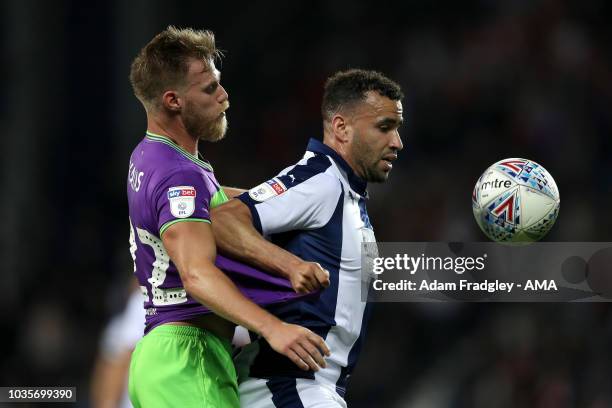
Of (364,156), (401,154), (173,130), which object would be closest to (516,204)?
(364,156)

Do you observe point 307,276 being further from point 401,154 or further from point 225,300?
point 401,154

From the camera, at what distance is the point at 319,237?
14.0ft

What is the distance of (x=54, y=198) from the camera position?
12.0 m

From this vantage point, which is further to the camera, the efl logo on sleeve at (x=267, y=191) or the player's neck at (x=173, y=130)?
the player's neck at (x=173, y=130)

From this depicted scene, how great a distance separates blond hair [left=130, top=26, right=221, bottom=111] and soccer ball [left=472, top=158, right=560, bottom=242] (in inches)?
56.2

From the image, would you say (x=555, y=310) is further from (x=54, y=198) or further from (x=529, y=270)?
(x=54, y=198)

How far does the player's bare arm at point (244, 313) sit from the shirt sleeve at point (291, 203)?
1.20 ft

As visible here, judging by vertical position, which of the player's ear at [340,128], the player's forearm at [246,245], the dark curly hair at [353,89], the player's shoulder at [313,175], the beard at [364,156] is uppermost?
the dark curly hair at [353,89]

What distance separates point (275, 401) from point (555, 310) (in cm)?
549

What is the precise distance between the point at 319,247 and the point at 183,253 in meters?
0.62

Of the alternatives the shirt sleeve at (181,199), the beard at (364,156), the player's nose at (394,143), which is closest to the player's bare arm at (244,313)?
the shirt sleeve at (181,199)

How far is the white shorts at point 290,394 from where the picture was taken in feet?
13.7

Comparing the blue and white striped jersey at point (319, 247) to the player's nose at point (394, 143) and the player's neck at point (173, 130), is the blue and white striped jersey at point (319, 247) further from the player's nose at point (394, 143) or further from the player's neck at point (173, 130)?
the player's neck at point (173, 130)

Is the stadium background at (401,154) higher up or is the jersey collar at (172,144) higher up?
the stadium background at (401,154)
